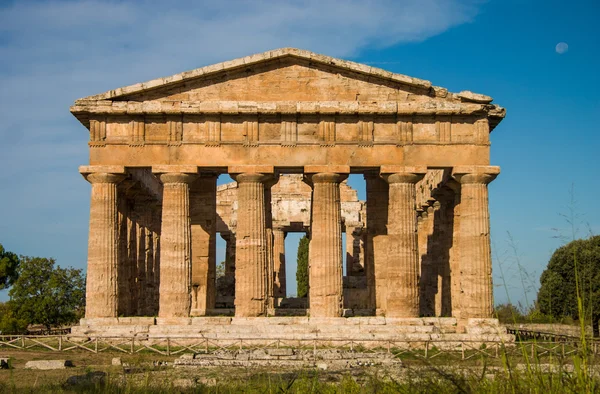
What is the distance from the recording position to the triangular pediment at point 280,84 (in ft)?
91.9

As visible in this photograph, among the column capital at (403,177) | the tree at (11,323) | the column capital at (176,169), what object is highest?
the column capital at (176,169)

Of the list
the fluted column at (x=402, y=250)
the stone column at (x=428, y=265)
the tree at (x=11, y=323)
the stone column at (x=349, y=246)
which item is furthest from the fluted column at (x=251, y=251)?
the tree at (x=11, y=323)

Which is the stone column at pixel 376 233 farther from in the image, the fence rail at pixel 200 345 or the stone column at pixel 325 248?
the fence rail at pixel 200 345

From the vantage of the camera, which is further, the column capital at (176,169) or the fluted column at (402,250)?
the column capital at (176,169)

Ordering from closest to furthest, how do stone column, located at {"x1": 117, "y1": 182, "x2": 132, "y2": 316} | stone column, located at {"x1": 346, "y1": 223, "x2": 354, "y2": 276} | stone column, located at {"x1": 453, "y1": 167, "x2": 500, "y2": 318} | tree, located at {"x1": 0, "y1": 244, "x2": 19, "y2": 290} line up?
1. stone column, located at {"x1": 453, "y1": 167, "x2": 500, "y2": 318}
2. stone column, located at {"x1": 117, "y1": 182, "x2": 132, "y2": 316}
3. stone column, located at {"x1": 346, "y1": 223, "x2": 354, "y2": 276}
4. tree, located at {"x1": 0, "y1": 244, "x2": 19, "y2": 290}

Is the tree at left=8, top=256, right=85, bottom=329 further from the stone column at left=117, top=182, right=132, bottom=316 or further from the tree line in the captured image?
the stone column at left=117, top=182, right=132, bottom=316

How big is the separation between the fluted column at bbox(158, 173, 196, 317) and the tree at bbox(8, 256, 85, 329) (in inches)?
783

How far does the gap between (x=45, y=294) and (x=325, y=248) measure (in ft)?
80.0

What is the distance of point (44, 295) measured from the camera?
149 feet

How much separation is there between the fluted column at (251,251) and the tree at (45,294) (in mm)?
21136

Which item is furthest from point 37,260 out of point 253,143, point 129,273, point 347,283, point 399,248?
point 399,248

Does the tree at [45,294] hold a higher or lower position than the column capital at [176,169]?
lower

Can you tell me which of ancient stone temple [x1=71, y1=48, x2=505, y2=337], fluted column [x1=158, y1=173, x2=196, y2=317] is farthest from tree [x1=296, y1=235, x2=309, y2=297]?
fluted column [x1=158, y1=173, x2=196, y2=317]

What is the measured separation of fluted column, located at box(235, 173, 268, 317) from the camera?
27609 millimetres
